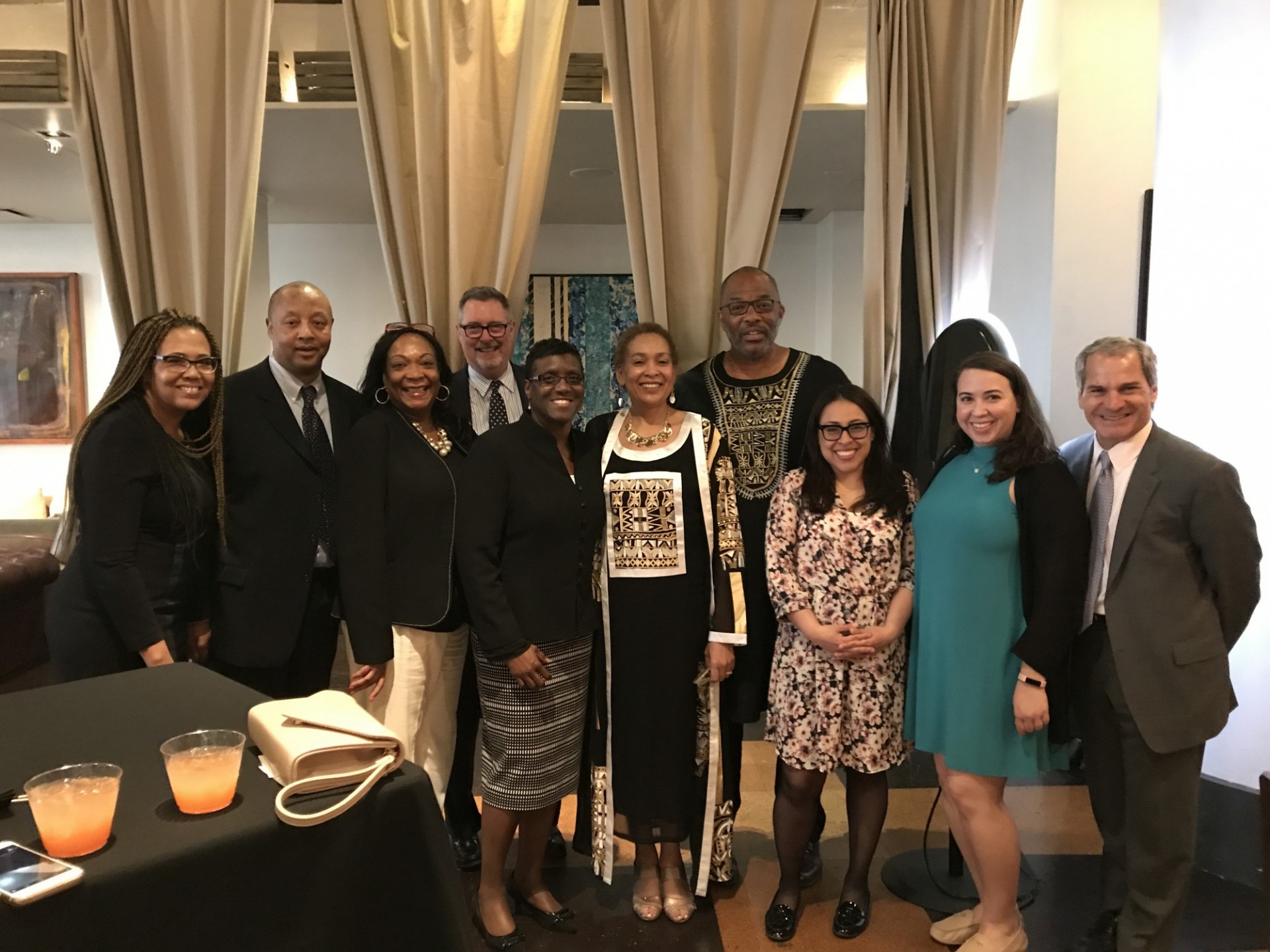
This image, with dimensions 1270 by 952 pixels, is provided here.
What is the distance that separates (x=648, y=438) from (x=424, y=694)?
886mm

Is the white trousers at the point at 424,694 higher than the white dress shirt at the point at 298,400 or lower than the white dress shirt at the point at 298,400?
lower

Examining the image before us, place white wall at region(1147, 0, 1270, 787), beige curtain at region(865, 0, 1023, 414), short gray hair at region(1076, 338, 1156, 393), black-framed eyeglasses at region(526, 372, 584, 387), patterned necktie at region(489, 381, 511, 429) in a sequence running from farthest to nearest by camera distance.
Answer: beige curtain at region(865, 0, 1023, 414), patterned necktie at region(489, 381, 511, 429), white wall at region(1147, 0, 1270, 787), black-framed eyeglasses at region(526, 372, 584, 387), short gray hair at region(1076, 338, 1156, 393)

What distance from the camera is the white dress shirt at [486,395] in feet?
8.39

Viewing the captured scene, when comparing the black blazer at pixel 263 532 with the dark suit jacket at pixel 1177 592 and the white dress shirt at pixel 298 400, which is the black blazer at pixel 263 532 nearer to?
the white dress shirt at pixel 298 400

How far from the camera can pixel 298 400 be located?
7.52ft

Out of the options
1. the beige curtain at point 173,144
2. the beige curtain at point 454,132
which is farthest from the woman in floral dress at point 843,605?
the beige curtain at point 173,144

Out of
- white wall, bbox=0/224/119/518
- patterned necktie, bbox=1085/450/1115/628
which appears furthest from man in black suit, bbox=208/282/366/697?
white wall, bbox=0/224/119/518

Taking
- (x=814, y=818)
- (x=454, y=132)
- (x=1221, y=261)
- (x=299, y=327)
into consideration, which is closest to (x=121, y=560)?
(x=299, y=327)

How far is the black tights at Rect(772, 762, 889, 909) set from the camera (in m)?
2.21

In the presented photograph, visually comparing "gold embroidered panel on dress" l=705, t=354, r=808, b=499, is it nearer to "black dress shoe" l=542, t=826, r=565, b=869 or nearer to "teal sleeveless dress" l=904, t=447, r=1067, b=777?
"teal sleeveless dress" l=904, t=447, r=1067, b=777

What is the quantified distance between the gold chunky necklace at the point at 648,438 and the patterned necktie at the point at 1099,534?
104cm

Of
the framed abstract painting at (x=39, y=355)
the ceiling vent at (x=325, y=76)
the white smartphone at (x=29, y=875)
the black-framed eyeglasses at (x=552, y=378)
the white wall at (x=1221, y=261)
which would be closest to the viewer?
the white smartphone at (x=29, y=875)

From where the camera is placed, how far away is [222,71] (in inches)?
104

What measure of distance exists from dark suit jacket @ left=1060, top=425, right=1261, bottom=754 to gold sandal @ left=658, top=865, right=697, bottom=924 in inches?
47.6
